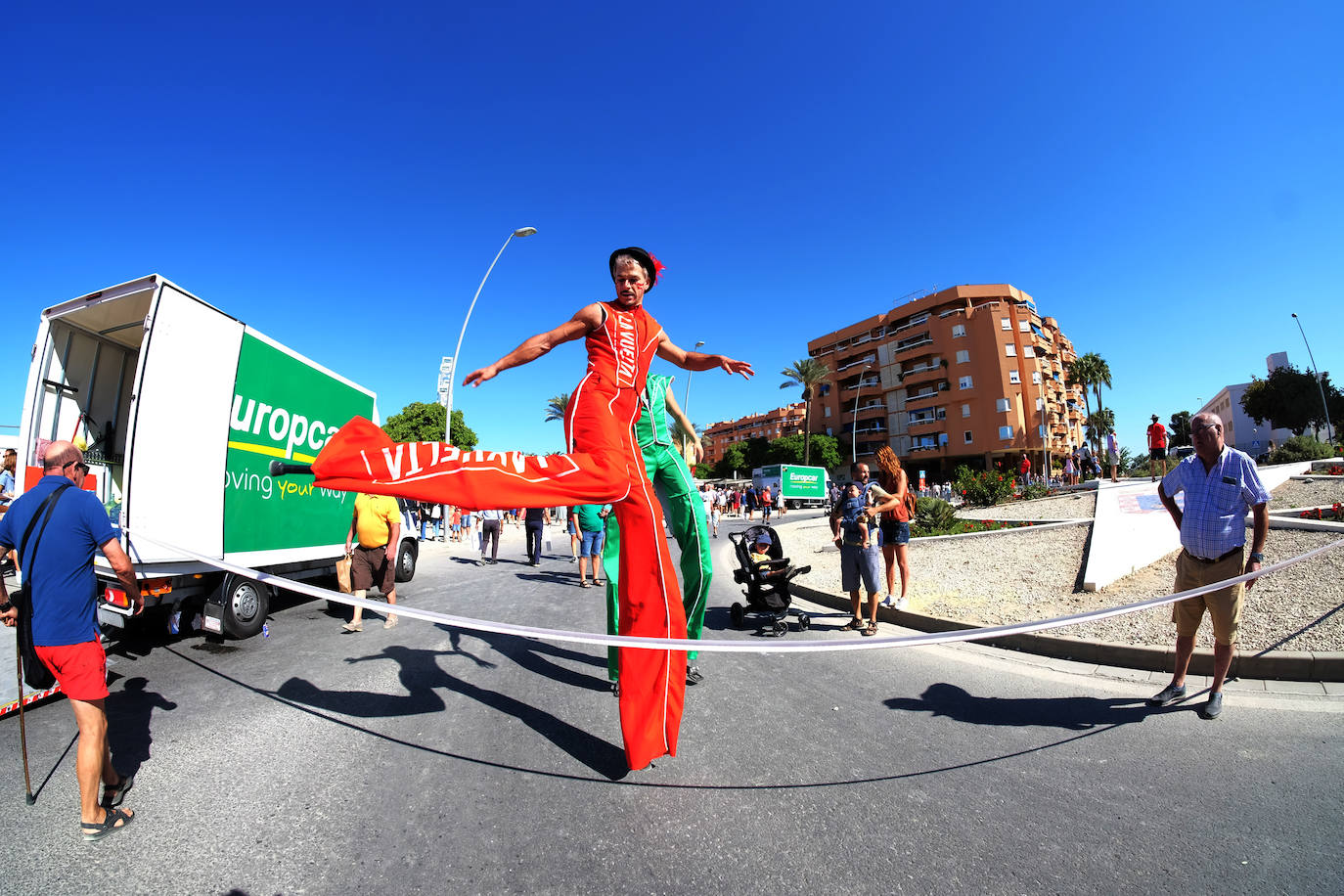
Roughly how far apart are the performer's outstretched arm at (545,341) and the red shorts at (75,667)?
1.98m

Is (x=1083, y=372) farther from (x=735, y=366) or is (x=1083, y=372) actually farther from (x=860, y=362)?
(x=735, y=366)

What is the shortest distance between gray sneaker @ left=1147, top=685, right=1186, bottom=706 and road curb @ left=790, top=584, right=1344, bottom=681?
2.09ft


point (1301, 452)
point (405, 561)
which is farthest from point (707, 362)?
point (1301, 452)

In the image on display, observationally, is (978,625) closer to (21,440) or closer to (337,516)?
(337,516)

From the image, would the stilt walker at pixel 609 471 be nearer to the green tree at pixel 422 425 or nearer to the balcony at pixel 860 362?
the green tree at pixel 422 425

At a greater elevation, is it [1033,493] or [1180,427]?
[1180,427]

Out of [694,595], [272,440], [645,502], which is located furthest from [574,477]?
[272,440]

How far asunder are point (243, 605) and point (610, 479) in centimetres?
529

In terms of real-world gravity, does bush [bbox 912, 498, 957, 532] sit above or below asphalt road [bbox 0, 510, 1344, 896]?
above

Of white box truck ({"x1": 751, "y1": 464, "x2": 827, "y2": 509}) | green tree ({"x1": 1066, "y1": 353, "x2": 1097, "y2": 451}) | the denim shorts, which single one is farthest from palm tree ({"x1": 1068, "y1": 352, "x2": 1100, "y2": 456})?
the denim shorts

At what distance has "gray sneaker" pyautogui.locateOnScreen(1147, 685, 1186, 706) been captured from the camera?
11.4ft

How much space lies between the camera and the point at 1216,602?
339 centimetres

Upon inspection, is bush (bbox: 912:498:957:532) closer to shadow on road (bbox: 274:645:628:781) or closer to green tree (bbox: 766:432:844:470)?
shadow on road (bbox: 274:645:628:781)

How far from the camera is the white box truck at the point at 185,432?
15.2 feet
